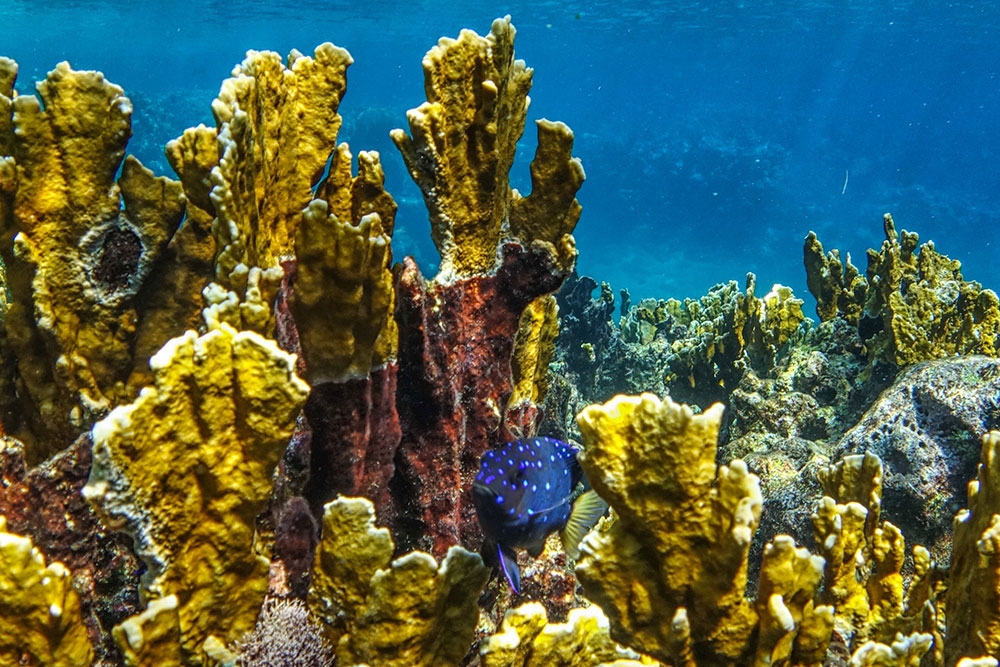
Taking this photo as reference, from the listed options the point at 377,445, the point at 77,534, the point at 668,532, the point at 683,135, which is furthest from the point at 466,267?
the point at 683,135

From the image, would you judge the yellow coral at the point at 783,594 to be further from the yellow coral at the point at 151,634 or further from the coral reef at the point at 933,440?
the coral reef at the point at 933,440

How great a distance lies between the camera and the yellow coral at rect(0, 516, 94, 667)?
1.36 metres

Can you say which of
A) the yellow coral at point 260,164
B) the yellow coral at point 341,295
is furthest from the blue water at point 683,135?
the yellow coral at point 341,295

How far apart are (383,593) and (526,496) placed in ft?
1.69

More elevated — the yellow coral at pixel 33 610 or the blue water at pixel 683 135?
the blue water at pixel 683 135

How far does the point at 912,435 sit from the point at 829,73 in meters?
141

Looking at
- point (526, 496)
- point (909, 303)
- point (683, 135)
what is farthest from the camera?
point (683, 135)

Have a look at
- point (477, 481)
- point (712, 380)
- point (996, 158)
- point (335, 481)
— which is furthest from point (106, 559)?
point (996, 158)

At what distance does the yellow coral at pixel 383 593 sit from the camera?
5.44 feet

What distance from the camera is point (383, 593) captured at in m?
1.65

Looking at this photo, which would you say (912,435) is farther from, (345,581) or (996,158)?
(996,158)

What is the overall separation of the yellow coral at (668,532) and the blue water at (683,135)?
2314cm

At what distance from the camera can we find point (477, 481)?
79.0 inches

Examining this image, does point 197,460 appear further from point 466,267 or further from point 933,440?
point 933,440
